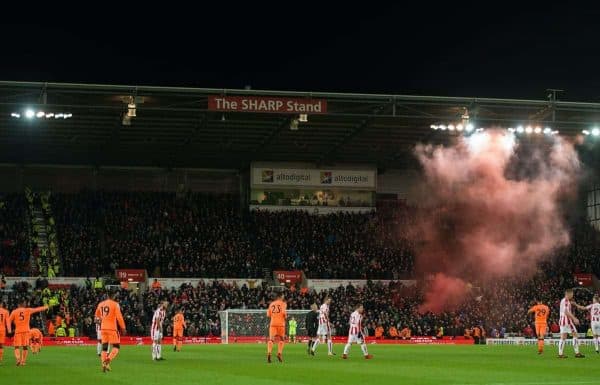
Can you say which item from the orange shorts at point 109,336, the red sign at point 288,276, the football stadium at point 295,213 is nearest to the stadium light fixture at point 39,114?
the football stadium at point 295,213

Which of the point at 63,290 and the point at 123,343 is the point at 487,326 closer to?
the point at 123,343

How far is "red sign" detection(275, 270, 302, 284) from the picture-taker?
2448 inches

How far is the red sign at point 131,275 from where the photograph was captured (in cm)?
5919

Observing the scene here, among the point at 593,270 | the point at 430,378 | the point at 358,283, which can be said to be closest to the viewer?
the point at 430,378

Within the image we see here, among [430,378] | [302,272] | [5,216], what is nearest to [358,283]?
[302,272]

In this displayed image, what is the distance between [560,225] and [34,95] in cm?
3856

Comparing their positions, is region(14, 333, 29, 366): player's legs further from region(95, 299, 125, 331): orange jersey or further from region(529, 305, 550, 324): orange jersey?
region(529, 305, 550, 324): orange jersey

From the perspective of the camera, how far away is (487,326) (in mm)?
56188

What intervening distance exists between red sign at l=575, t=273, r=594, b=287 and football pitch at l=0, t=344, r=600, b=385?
114ft

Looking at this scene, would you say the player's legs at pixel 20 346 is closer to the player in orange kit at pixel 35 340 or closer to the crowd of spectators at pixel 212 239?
the player in orange kit at pixel 35 340

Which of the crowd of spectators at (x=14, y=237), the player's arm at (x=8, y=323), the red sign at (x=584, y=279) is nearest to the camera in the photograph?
the player's arm at (x=8, y=323)

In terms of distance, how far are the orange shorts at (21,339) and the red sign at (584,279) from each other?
150 feet

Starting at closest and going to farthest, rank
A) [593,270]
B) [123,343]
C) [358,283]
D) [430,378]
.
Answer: [430,378] → [123,343] → [358,283] → [593,270]

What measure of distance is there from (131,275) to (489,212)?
23508 mm
